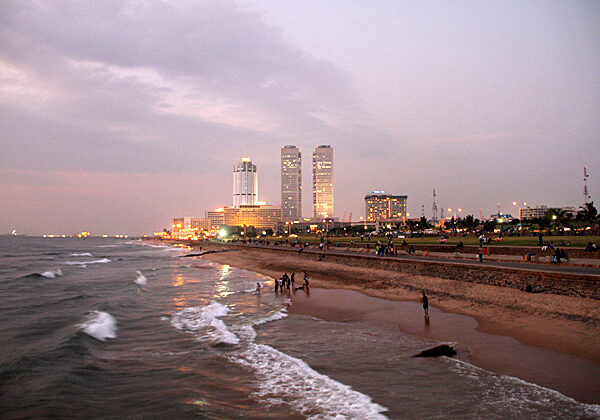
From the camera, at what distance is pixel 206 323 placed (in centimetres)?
1895

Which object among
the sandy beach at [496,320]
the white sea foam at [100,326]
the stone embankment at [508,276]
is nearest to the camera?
the sandy beach at [496,320]

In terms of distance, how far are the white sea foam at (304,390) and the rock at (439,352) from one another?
3.68 metres

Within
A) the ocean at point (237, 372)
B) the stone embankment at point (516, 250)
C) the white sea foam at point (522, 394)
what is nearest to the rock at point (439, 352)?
the ocean at point (237, 372)

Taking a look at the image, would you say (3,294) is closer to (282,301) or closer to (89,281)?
(89,281)

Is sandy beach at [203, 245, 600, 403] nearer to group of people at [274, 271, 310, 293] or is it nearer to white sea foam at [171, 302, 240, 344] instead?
group of people at [274, 271, 310, 293]

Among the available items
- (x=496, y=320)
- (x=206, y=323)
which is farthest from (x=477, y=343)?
(x=206, y=323)

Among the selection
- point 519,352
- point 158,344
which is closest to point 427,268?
point 519,352

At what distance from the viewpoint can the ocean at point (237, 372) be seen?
933cm

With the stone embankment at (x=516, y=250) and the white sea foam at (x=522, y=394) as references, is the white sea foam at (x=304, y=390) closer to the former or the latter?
the white sea foam at (x=522, y=394)

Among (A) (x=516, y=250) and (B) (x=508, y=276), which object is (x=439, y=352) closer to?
(B) (x=508, y=276)

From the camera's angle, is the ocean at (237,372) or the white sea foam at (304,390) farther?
the ocean at (237,372)

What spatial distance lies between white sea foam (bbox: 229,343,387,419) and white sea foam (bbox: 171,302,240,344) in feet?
8.83

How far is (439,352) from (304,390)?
5303 mm

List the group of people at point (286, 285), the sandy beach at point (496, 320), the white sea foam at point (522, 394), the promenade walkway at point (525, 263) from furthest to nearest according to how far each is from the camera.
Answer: the group of people at point (286, 285) → the promenade walkway at point (525, 263) → the sandy beach at point (496, 320) → the white sea foam at point (522, 394)
